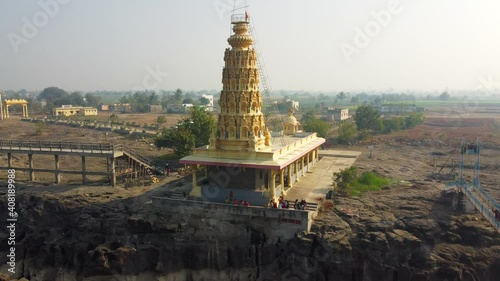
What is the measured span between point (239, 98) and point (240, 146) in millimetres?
4235

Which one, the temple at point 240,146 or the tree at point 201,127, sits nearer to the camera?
the temple at point 240,146

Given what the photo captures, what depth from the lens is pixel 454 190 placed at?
36688mm

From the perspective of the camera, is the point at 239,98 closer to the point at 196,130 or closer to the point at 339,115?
the point at 196,130

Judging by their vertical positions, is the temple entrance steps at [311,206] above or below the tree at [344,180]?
below

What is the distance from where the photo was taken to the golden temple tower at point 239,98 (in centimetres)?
3478

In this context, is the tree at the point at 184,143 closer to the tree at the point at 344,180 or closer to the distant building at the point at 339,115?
the tree at the point at 344,180

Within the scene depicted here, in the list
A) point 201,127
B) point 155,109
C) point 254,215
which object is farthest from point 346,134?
point 155,109

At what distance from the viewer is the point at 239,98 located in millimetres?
34938

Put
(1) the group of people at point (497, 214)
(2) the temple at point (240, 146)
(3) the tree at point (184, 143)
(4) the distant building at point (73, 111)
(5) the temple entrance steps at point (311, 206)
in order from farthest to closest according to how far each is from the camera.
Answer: (4) the distant building at point (73, 111)
(3) the tree at point (184, 143)
(2) the temple at point (240, 146)
(5) the temple entrance steps at point (311, 206)
(1) the group of people at point (497, 214)

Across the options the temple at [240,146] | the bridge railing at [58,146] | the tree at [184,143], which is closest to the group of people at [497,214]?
the temple at [240,146]

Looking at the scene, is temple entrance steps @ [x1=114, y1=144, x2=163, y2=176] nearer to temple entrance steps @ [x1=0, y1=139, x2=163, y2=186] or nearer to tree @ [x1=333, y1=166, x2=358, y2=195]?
temple entrance steps @ [x1=0, y1=139, x2=163, y2=186]

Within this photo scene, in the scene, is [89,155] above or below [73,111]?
below

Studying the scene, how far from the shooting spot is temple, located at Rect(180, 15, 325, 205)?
32.8m

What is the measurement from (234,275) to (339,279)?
25.3 ft
